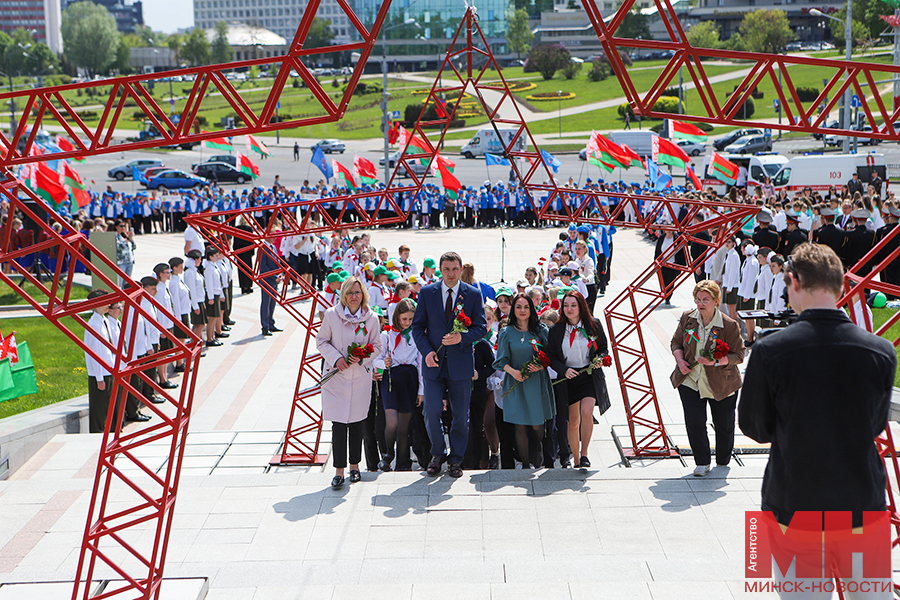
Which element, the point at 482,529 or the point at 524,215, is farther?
the point at 524,215

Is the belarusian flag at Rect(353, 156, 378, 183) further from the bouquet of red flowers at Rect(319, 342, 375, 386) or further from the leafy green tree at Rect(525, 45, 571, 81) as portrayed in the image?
the leafy green tree at Rect(525, 45, 571, 81)

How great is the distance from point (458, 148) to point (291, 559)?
61.5 metres

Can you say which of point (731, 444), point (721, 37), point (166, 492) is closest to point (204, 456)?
point (166, 492)

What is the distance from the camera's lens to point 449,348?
793cm

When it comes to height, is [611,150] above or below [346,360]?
above

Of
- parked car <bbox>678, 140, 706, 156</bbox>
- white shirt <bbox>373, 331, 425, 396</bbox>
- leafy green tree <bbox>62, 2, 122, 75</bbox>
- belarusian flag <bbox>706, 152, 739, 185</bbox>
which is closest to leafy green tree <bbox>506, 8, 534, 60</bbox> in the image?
parked car <bbox>678, 140, 706, 156</bbox>

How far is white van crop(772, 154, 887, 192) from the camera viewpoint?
104 ft

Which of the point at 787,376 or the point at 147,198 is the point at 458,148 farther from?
the point at 787,376

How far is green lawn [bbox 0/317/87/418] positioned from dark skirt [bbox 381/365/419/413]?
5260 mm

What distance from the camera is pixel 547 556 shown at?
611cm

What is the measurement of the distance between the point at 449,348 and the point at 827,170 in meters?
28.6

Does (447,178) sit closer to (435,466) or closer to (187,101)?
(435,466)

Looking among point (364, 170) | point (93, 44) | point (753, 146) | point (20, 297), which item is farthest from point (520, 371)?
point (93, 44)

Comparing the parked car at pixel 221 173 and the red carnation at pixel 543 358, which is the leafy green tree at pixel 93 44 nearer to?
the parked car at pixel 221 173
